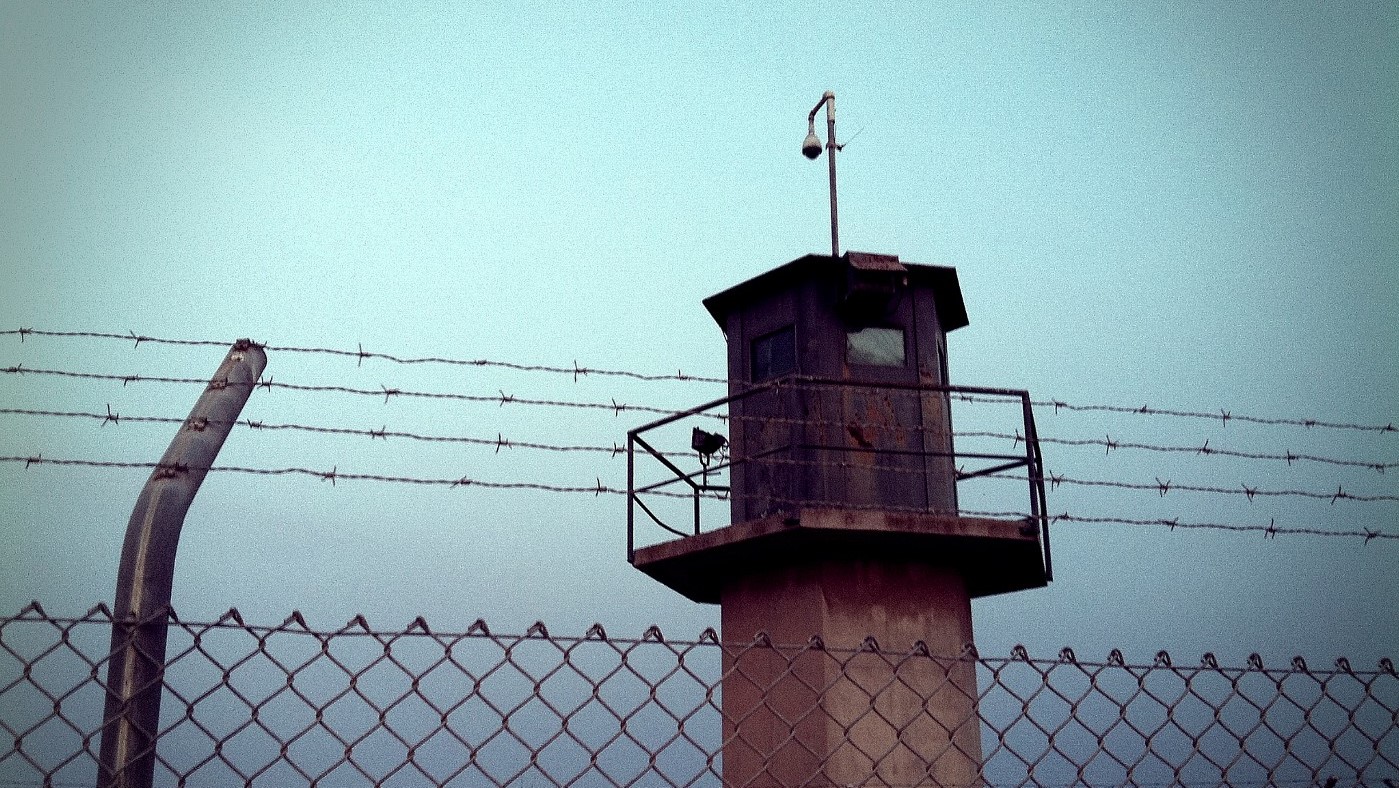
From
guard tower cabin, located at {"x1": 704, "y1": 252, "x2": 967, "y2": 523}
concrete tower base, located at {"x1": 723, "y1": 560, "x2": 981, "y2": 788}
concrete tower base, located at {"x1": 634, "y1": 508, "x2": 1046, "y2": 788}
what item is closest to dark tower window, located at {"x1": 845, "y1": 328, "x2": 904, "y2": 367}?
guard tower cabin, located at {"x1": 704, "y1": 252, "x2": 967, "y2": 523}

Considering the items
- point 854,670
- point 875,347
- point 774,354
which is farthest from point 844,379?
point 854,670

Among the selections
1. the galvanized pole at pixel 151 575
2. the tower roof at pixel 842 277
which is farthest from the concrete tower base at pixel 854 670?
the galvanized pole at pixel 151 575

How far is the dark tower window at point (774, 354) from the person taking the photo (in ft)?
34.3

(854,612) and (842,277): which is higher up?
(842,277)

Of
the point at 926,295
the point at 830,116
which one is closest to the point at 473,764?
the point at 926,295

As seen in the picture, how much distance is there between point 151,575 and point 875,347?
8220mm

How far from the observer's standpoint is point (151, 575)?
2703mm

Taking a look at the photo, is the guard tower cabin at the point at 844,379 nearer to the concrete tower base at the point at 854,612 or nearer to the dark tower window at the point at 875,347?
the dark tower window at the point at 875,347

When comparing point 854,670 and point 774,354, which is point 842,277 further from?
point 854,670

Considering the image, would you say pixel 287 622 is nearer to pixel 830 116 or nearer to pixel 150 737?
pixel 150 737

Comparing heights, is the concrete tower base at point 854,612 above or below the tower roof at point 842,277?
below

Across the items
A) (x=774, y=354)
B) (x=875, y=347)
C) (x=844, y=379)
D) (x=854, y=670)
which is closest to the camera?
(x=854, y=670)

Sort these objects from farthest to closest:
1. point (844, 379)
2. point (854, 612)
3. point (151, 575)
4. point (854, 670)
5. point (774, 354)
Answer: point (774, 354) < point (844, 379) < point (854, 612) < point (854, 670) < point (151, 575)

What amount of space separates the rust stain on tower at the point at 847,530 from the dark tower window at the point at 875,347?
0.04ft
